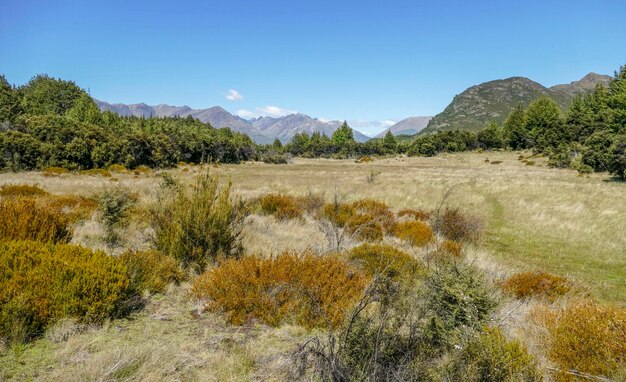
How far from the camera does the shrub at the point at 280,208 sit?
40.9 ft

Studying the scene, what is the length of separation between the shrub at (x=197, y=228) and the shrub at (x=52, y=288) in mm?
1656

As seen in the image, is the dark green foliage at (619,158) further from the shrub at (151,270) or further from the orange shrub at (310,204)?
the shrub at (151,270)

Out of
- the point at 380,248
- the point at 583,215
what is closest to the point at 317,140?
the point at 583,215

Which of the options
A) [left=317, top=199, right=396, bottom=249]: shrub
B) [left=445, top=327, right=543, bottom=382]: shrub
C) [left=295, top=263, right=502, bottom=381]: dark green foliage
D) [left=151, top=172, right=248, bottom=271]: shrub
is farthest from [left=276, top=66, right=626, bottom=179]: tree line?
[left=151, top=172, right=248, bottom=271]: shrub

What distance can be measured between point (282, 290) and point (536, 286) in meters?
4.92

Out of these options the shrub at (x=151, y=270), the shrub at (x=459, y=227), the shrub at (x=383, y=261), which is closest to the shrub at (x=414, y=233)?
the shrub at (x=459, y=227)

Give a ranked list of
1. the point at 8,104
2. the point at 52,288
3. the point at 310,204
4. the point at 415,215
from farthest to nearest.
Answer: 1. the point at 8,104
2. the point at 310,204
3. the point at 415,215
4. the point at 52,288

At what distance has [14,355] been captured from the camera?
3.26 m

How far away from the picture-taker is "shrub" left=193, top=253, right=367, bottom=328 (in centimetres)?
458

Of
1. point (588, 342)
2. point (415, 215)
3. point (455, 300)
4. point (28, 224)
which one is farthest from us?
point (415, 215)

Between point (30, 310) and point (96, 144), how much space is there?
3860cm

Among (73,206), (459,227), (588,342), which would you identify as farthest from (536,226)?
(73,206)

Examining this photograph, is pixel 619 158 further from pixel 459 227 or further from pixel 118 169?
pixel 118 169

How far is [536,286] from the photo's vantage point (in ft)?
21.2
